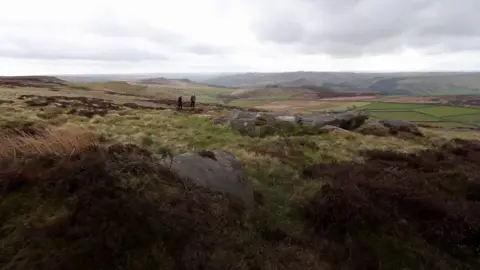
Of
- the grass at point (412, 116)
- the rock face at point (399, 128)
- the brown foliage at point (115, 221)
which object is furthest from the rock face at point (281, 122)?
the grass at point (412, 116)

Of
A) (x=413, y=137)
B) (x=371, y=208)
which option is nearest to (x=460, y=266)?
(x=371, y=208)

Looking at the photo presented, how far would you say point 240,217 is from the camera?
28.9 ft

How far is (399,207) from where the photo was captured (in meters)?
10.3

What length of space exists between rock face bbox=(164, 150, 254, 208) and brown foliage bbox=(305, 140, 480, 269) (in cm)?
175

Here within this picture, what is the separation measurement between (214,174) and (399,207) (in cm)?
500

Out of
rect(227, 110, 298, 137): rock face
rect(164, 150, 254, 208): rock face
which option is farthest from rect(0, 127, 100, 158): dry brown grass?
rect(227, 110, 298, 137): rock face

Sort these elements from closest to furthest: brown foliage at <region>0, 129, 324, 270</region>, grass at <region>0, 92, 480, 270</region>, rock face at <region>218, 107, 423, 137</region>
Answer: brown foliage at <region>0, 129, 324, 270</region> < grass at <region>0, 92, 480, 270</region> < rock face at <region>218, 107, 423, 137</region>

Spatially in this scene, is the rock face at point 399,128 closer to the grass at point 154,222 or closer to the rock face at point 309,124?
the rock face at point 309,124

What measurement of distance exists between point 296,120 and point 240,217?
62.0ft

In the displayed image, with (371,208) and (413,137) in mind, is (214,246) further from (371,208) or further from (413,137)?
(413,137)

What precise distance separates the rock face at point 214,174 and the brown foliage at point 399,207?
175cm

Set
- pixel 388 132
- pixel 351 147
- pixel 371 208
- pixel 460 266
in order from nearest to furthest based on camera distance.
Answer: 1. pixel 460 266
2. pixel 371 208
3. pixel 351 147
4. pixel 388 132

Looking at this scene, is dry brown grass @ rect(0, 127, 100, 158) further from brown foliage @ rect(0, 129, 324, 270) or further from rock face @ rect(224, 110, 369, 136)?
rock face @ rect(224, 110, 369, 136)

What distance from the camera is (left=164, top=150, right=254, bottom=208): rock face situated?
9648 millimetres
